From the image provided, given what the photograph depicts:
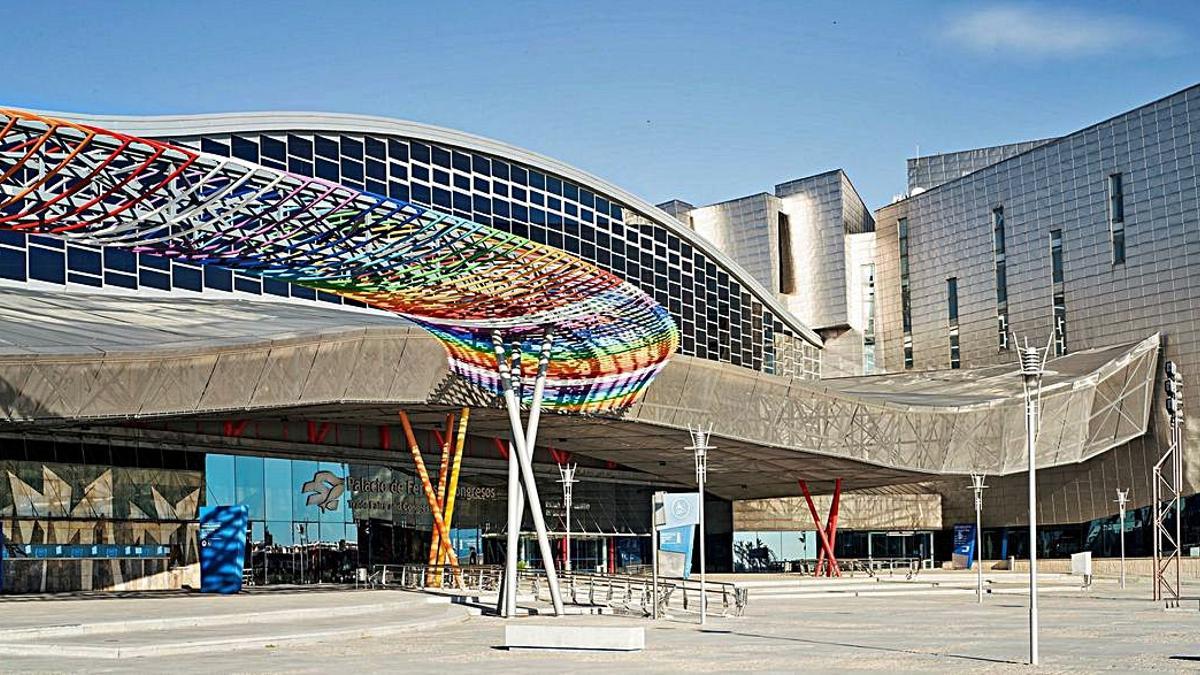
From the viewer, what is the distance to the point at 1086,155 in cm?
7700

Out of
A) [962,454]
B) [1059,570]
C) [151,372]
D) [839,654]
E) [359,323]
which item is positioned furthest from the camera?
[1059,570]

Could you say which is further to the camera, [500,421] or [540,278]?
[500,421]

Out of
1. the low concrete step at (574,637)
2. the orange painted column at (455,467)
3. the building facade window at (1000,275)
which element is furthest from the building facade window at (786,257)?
the low concrete step at (574,637)

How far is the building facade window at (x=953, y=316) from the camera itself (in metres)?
87.6

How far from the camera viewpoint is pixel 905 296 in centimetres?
9225

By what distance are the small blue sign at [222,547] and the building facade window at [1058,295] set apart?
50519 millimetres

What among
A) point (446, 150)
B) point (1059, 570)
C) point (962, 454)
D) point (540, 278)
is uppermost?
point (446, 150)

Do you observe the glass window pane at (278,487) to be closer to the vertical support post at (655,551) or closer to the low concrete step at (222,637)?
the low concrete step at (222,637)

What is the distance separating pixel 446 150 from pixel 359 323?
52.4 ft

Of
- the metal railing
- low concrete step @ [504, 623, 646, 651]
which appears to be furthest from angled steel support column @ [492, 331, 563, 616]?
low concrete step @ [504, 623, 646, 651]

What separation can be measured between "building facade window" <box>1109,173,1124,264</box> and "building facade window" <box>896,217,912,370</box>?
17551 mm

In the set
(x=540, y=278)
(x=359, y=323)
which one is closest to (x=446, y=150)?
(x=359, y=323)

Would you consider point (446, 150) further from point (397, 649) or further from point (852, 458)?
point (397, 649)

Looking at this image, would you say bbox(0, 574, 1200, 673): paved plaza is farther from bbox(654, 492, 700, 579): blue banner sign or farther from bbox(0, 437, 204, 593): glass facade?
bbox(0, 437, 204, 593): glass facade
